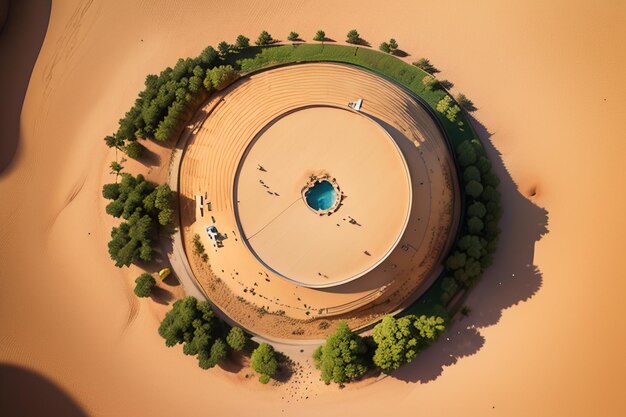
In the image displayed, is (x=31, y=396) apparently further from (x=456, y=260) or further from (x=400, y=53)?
(x=400, y=53)

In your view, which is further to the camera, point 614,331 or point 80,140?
point 80,140

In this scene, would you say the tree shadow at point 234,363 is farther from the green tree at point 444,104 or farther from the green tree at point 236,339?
the green tree at point 444,104

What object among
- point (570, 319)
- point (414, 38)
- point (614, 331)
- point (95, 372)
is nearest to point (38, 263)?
point (95, 372)

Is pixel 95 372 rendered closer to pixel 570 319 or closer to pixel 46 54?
pixel 46 54

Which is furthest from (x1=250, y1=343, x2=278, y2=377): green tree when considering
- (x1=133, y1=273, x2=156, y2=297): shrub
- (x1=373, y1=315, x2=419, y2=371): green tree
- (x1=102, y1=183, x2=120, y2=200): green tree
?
(x1=102, y1=183, x2=120, y2=200): green tree

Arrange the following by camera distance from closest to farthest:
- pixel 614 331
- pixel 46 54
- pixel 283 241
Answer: pixel 283 241, pixel 614 331, pixel 46 54

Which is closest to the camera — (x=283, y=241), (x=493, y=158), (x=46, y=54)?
(x=283, y=241)

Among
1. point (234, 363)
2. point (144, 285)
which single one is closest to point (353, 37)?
point (144, 285)

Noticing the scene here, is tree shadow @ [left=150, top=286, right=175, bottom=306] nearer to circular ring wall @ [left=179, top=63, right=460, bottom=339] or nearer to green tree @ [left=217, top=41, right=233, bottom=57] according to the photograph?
circular ring wall @ [left=179, top=63, right=460, bottom=339]
